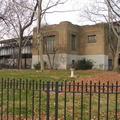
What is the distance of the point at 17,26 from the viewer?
108 feet

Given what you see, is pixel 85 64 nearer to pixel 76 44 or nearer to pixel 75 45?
pixel 75 45

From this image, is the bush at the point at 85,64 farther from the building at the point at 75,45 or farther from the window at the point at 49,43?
the window at the point at 49,43

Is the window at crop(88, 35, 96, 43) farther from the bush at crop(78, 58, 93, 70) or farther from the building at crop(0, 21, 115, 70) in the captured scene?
the bush at crop(78, 58, 93, 70)

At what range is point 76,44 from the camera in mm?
33531

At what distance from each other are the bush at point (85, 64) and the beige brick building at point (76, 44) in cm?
82

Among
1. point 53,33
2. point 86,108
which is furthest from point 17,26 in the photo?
point 86,108

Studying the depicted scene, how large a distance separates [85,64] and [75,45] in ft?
14.2

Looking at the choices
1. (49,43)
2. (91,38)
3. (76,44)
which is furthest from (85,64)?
(49,43)

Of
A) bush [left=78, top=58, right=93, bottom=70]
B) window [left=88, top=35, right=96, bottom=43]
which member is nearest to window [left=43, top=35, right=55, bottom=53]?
bush [left=78, top=58, right=93, bottom=70]

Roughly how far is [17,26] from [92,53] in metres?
14.6

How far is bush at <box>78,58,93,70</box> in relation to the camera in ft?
103

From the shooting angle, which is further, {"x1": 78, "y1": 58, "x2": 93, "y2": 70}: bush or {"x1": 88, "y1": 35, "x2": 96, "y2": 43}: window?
{"x1": 88, "y1": 35, "x2": 96, "y2": 43}: window

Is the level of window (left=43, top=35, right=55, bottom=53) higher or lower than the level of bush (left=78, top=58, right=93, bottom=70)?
higher

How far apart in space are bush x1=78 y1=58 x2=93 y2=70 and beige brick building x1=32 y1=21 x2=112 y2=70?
82 cm
